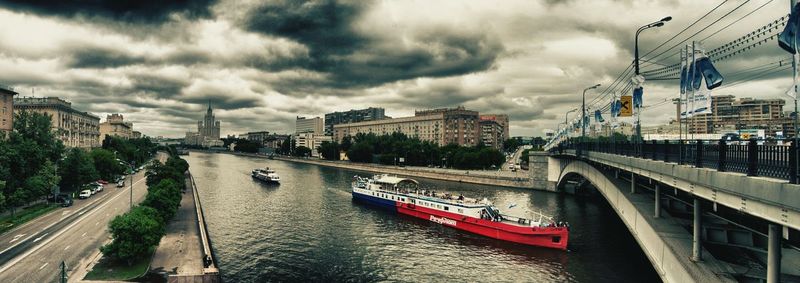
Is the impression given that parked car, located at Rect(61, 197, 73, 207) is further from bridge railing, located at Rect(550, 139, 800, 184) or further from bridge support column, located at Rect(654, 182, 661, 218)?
bridge support column, located at Rect(654, 182, 661, 218)

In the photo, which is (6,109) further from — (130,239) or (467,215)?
(467,215)

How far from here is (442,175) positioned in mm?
107062

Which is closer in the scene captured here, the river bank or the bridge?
the bridge

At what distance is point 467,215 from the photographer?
4922cm

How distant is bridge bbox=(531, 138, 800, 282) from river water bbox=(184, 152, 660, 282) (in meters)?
5.31

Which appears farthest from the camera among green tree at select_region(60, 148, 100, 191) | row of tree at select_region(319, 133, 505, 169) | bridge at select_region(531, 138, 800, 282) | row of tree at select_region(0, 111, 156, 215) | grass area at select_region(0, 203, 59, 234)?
row of tree at select_region(319, 133, 505, 169)

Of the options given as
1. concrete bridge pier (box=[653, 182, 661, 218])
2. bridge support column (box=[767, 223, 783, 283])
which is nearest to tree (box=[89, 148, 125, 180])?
concrete bridge pier (box=[653, 182, 661, 218])

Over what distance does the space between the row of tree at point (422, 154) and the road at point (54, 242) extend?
8698 cm

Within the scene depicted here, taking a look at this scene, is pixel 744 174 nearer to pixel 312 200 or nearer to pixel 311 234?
pixel 311 234

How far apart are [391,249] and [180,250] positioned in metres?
17.5

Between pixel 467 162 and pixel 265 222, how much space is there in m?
77.4

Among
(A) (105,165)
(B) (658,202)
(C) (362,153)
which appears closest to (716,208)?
(B) (658,202)

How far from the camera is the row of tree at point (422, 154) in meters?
122

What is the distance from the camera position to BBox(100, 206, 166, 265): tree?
29.0 metres
